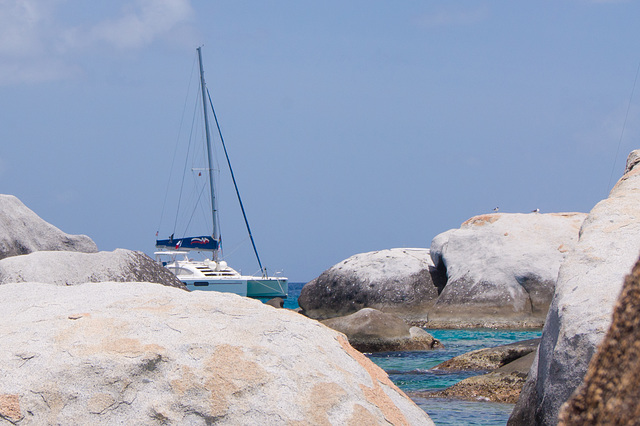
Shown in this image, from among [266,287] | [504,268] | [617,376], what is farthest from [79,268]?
[266,287]

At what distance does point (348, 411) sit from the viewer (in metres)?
4.16

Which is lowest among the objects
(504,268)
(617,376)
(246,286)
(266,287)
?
(266,287)

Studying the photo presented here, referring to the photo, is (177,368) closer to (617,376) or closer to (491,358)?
(617,376)

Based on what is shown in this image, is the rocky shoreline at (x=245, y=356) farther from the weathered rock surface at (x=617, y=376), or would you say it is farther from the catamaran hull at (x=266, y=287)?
the catamaran hull at (x=266, y=287)

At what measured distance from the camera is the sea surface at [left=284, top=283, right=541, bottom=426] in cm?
928

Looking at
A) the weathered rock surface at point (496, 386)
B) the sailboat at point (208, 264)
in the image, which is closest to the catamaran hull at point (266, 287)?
the sailboat at point (208, 264)

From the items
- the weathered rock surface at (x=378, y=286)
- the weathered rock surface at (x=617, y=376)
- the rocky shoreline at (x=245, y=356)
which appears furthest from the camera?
the weathered rock surface at (x=378, y=286)

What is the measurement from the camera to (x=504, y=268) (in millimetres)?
22984

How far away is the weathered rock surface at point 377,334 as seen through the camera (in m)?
17.1

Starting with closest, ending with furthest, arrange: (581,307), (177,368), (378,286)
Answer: (177,368)
(581,307)
(378,286)

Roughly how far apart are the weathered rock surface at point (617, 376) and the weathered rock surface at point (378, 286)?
23.6 m

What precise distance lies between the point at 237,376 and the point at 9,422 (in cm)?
115

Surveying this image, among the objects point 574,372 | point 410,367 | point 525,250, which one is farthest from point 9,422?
point 525,250

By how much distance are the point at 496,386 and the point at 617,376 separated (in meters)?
9.55
